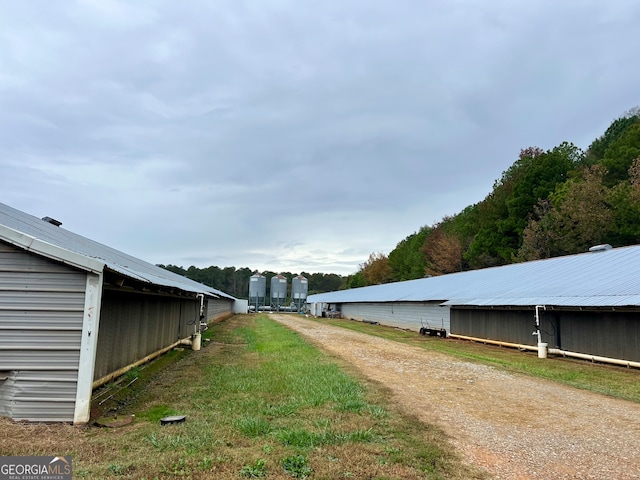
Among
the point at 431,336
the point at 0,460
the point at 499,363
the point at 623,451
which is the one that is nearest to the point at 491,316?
the point at 431,336

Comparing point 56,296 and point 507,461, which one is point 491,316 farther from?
point 56,296

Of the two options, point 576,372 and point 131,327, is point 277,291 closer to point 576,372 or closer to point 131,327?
point 576,372

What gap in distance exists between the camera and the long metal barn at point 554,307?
1427 cm

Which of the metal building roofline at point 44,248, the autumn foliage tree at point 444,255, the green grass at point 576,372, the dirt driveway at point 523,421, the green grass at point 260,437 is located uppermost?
the autumn foliage tree at point 444,255

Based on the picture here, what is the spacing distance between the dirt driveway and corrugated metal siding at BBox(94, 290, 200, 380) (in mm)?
5190

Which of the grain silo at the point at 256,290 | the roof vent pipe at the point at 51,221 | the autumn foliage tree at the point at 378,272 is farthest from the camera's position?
the autumn foliage tree at the point at 378,272

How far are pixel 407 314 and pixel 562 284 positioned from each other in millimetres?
16371

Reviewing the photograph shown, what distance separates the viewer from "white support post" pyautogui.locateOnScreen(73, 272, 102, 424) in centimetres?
618

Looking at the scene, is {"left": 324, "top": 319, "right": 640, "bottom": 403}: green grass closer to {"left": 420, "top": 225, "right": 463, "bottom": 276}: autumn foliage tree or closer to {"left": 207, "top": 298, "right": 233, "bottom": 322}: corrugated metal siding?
{"left": 207, "top": 298, "right": 233, "bottom": 322}: corrugated metal siding

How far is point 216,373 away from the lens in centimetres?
1062

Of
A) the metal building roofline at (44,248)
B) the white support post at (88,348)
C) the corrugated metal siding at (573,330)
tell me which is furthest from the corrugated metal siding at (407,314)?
the metal building roofline at (44,248)

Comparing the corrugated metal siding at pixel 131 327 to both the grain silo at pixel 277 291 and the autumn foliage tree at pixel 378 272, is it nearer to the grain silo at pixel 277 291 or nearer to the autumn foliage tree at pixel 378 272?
the grain silo at pixel 277 291

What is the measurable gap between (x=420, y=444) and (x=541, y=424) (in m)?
2.40

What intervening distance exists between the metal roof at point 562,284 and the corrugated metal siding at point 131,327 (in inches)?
522
